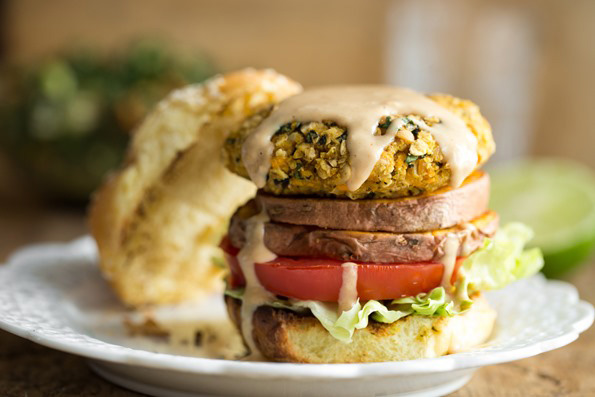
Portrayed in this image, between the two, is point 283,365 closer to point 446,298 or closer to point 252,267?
point 252,267

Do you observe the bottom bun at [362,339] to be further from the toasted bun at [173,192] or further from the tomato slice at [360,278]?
the toasted bun at [173,192]

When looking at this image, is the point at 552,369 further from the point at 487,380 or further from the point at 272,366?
the point at 272,366

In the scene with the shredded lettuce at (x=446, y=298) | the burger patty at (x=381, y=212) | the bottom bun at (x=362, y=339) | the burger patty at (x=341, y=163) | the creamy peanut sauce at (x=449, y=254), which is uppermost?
the burger patty at (x=341, y=163)

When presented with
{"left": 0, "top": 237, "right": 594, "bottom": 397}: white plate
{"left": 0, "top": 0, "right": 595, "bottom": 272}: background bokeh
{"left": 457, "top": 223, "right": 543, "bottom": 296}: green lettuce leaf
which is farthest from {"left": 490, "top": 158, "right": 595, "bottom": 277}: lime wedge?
{"left": 457, "top": 223, "right": 543, "bottom": 296}: green lettuce leaf

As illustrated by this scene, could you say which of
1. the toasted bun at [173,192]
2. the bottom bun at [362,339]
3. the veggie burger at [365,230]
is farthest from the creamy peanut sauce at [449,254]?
the toasted bun at [173,192]

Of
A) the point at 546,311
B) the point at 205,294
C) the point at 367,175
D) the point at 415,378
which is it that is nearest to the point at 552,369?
the point at 546,311

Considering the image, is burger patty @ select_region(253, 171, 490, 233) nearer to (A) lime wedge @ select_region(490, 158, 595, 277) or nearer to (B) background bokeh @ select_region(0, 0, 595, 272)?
(A) lime wedge @ select_region(490, 158, 595, 277)
